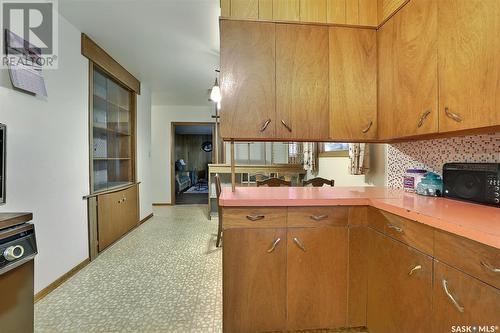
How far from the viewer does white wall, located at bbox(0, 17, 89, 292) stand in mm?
1753

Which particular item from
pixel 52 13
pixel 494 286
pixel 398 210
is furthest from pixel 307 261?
pixel 52 13

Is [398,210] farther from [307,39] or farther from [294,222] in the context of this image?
[307,39]

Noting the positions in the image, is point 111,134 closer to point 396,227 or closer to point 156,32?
point 156,32

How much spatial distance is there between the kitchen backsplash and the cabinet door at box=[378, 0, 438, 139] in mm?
318

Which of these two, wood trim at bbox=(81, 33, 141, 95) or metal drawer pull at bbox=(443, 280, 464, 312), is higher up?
wood trim at bbox=(81, 33, 141, 95)

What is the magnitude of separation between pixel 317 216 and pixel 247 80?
0.96m

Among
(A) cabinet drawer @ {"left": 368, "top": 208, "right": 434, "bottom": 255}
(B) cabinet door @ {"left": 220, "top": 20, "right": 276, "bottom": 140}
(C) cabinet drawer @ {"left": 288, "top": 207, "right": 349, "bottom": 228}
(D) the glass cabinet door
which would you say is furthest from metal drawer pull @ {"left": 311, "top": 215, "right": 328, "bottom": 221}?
(D) the glass cabinet door

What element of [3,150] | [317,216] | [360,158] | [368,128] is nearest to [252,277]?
[317,216]

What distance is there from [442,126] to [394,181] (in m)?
0.82

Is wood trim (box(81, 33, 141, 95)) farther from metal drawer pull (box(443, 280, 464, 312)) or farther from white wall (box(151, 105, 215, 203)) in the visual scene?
metal drawer pull (box(443, 280, 464, 312))

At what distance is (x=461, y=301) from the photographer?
87 cm

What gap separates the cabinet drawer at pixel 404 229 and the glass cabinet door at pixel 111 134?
115 inches

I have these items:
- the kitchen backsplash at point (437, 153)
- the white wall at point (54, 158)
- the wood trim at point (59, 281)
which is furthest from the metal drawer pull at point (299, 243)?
the wood trim at point (59, 281)

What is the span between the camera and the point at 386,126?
64.3 inches
